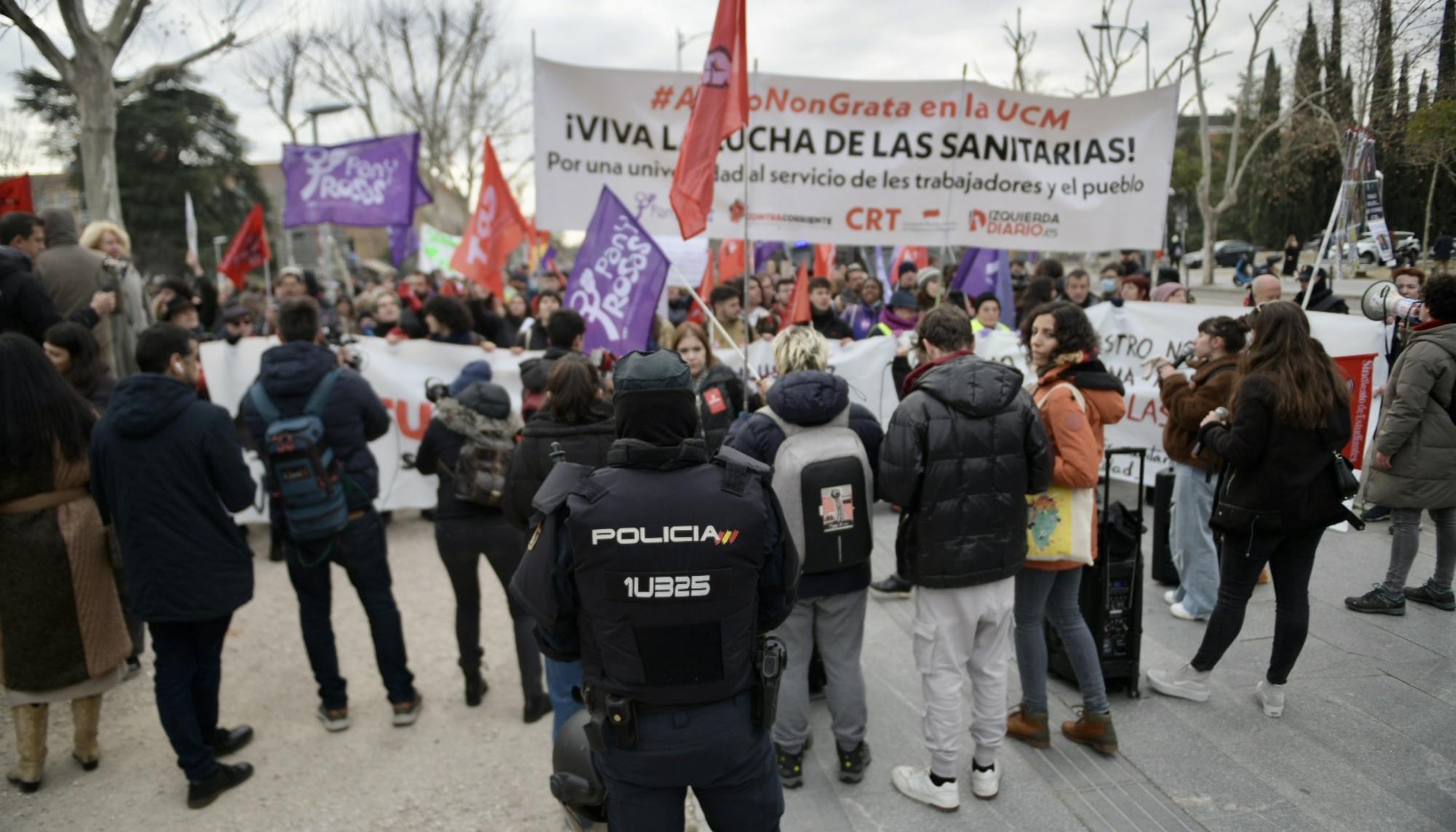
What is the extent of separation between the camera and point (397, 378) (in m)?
7.40

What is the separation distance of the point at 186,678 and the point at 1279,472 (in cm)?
462

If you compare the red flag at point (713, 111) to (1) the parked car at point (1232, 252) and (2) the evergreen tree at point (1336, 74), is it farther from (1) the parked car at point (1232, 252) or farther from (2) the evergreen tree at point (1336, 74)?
(1) the parked car at point (1232, 252)

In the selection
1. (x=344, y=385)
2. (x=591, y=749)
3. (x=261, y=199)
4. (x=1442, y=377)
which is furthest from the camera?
(x=261, y=199)

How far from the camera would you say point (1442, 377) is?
3.54 m

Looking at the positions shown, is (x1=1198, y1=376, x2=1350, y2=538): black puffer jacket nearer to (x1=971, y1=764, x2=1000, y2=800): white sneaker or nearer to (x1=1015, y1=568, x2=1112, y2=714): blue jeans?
(x1=1015, y1=568, x2=1112, y2=714): blue jeans

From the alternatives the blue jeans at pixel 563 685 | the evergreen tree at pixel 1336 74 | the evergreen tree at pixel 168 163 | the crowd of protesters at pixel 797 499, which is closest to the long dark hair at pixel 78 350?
the crowd of protesters at pixel 797 499

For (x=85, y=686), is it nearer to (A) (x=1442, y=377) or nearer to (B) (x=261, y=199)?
(A) (x=1442, y=377)

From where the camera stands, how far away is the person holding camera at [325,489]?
13.3ft

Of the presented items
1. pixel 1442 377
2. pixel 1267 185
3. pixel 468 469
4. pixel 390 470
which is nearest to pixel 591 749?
pixel 468 469

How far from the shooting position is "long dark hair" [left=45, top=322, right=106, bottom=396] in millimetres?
4129

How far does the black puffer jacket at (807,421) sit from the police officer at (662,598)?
103cm

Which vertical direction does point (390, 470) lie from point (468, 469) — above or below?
Answer: below

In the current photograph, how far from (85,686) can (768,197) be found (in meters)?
4.53

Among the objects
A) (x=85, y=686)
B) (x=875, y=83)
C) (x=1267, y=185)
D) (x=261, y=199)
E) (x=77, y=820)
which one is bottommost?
(x=77, y=820)
